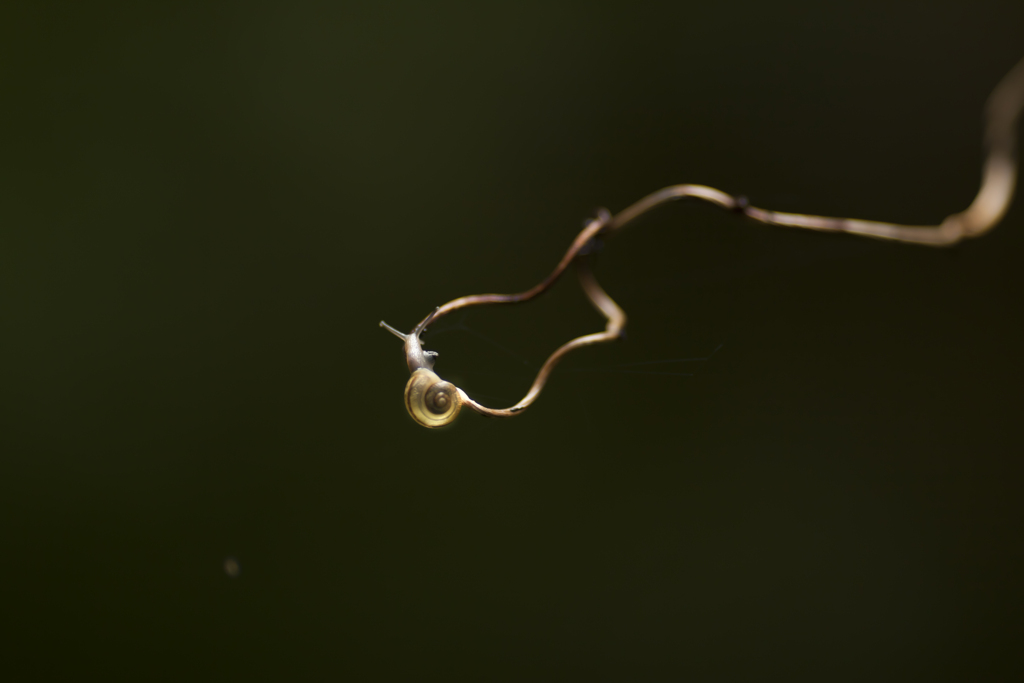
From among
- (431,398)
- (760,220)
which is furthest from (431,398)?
(760,220)

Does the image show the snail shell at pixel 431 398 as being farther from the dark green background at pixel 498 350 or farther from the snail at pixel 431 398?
the dark green background at pixel 498 350

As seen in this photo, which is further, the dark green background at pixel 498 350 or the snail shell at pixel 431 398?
the dark green background at pixel 498 350

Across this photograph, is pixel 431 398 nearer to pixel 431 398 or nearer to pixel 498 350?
pixel 431 398

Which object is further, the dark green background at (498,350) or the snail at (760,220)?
the dark green background at (498,350)

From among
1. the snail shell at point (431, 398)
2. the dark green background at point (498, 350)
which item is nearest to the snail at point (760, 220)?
the snail shell at point (431, 398)

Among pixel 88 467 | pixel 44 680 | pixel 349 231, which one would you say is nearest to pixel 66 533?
pixel 88 467

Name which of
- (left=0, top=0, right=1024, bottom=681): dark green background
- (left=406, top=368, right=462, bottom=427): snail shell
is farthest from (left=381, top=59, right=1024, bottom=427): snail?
(left=0, top=0, right=1024, bottom=681): dark green background
